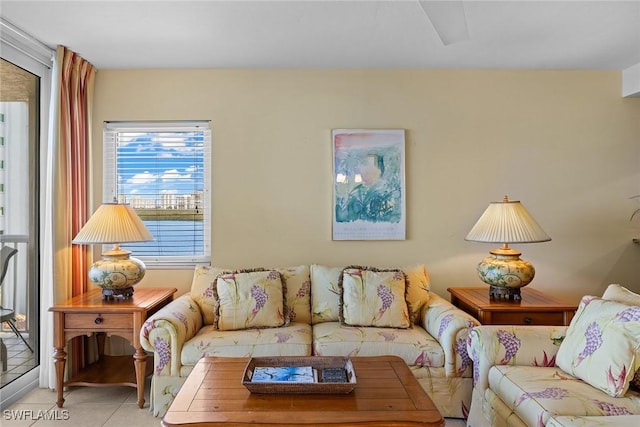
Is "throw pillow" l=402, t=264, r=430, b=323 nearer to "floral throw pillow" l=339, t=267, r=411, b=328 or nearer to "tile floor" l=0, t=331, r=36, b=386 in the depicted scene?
"floral throw pillow" l=339, t=267, r=411, b=328

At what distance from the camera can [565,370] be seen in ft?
7.54

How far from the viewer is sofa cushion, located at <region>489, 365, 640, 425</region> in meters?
1.93

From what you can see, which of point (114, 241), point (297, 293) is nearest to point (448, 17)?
point (297, 293)

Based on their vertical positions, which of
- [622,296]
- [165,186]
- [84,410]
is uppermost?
[165,186]

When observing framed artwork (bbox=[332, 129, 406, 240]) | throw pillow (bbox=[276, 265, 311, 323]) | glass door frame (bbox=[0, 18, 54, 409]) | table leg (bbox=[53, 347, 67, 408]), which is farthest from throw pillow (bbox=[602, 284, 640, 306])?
glass door frame (bbox=[0, 18, 54, 409])

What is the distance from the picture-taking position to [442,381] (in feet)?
9.14

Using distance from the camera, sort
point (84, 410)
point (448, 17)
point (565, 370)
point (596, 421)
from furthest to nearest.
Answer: point (84, 410), point (565, 370), point (448, 17), point (596, 421)

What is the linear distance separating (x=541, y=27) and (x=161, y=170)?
9.61ft

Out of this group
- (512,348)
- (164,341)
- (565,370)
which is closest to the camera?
(565,370)

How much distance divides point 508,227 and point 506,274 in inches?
12.7

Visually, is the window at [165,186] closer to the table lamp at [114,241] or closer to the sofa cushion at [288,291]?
the sofa cushion at [288,291]

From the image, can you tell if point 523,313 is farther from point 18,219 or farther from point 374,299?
point 18,219

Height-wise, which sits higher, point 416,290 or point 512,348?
point 416,290

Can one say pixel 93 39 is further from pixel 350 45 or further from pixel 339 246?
pixel 339 246
